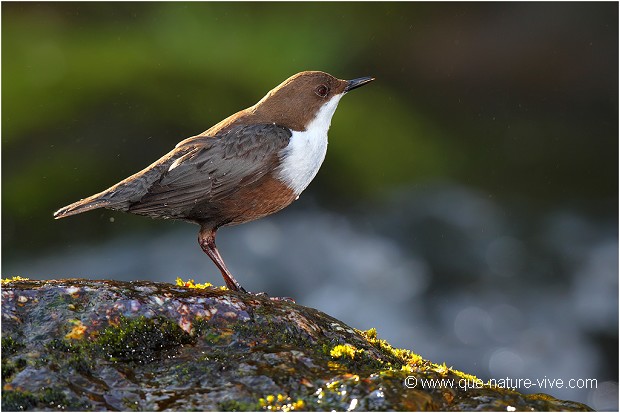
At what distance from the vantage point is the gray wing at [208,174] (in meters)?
4.53

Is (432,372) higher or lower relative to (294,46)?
lower

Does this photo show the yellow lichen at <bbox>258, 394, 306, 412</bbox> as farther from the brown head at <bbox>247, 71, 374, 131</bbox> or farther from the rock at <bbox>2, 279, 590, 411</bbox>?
the brown head at <bbox>247, 71, 374, 131</bbox>

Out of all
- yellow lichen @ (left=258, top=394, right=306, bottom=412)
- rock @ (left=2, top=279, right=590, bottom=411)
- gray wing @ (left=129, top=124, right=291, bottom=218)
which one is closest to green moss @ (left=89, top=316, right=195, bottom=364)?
rock @ (left=2, top=279, right=590, bottom=411)

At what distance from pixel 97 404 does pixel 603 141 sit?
7663mm

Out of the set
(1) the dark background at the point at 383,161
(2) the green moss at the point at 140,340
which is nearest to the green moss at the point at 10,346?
(2) the green moss at the point at 140,340

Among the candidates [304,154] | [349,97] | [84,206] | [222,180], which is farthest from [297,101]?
[349,97]

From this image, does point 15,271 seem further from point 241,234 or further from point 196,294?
point 196,294

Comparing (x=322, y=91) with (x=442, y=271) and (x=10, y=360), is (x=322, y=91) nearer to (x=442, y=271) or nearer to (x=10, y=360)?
(x=10, y=360)

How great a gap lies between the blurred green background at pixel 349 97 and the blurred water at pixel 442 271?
0.30 meters

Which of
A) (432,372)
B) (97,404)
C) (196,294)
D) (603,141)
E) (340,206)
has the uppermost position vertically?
(603,141)

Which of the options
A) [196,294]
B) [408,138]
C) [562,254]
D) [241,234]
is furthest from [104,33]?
[196,294]

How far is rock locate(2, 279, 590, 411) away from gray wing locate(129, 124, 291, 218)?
1.18 metres

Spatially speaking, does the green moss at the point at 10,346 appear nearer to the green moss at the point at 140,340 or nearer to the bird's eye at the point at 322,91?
the green moss at the point at 140,340

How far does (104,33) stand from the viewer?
855 centimetres
